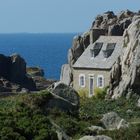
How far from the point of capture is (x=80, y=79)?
231ft

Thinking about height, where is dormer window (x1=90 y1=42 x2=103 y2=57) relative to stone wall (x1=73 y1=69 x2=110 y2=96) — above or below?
above

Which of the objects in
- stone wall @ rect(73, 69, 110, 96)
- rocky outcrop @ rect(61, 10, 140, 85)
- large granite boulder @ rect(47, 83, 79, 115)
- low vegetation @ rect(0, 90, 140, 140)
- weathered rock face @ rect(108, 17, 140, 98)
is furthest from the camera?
rocky outcrop @ rect(61, 10, 140, 85)

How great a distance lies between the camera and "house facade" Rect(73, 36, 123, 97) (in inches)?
2667

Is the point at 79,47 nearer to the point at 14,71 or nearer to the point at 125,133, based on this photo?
the point at 14,71

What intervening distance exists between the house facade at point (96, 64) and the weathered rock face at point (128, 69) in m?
2.37

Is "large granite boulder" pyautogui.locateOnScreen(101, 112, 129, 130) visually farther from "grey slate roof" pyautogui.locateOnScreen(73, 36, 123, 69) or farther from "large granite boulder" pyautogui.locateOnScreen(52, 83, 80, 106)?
"grey slate roof" pyautogui.locateOnScreen(73, 36, 123, 69)

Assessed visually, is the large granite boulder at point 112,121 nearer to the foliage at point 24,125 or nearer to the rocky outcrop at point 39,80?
the foliage at point 24,125

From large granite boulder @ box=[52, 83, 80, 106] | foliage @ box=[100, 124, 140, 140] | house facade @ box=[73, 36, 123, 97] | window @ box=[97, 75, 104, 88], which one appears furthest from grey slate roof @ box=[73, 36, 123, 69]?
foliage @ box=[100, 124, 140, 140]

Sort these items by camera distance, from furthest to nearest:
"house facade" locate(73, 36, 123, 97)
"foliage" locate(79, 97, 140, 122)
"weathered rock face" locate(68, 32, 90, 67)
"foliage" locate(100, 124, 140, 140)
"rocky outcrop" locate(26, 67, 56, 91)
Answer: "rocky outcrop" locate(26, 67, 56, 91)
"weathered rock face" locate(68, 32, 90, 67)
"house facade" locate(73, 36, 123, 97)
"foliage" locate(79, 97, 140, 122)
"foliage" locate(100, 124, 140, 140)

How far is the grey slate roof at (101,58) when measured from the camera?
6812 cm

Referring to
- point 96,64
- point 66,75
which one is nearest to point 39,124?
point 96,64

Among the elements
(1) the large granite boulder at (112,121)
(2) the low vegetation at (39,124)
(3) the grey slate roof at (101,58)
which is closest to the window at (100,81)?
(3) the grey slate roof at (101,58)

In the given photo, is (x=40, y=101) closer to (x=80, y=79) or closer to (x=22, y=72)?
(x=80, y=79)

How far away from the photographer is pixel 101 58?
69.5m
